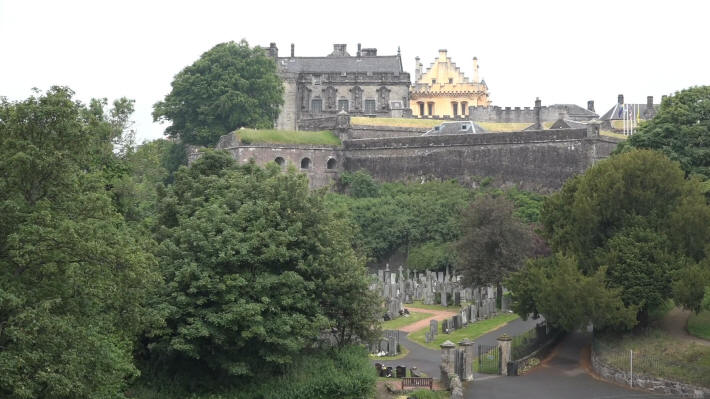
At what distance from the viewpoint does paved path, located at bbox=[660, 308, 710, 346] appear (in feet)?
96.6

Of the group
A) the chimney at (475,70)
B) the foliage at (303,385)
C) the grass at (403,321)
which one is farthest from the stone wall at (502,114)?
the foliage at (303,385)

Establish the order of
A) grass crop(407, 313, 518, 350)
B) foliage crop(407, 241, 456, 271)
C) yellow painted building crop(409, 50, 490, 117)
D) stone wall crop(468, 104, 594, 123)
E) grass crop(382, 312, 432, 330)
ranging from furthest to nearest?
yellow painted building crop(409, 50, 490, 117) → stone wall crop(468, 104, 594, 123) → foliage crop(407, 241, 456, 271) → grass crop(382, 312, 432, 330) → grass crop(407, 313, 518, 350)

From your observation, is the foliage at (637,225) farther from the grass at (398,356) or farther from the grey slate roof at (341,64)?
the grey slate roof at (341,64)

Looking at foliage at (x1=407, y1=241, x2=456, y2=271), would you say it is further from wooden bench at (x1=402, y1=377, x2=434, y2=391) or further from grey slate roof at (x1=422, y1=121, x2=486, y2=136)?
wooden bench at (x1=402, y1=377, x2=434, y2=391)

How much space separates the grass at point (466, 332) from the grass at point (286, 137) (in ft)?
69.8

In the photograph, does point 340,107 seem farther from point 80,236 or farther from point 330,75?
point 80,236

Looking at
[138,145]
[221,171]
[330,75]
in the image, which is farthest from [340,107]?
[221,171]

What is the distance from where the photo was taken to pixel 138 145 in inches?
1382

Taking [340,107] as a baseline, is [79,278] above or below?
below

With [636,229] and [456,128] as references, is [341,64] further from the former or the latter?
[636,229]

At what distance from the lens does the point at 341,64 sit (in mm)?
72000

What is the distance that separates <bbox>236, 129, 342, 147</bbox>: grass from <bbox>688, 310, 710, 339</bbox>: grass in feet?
97.9

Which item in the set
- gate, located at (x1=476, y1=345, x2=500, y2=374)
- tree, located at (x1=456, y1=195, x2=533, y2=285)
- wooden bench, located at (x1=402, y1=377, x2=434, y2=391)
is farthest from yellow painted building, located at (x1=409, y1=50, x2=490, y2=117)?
wooden bench, located at (x1=402, y1=377, x2=434, y2=391)

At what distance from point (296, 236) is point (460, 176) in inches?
1219
